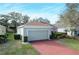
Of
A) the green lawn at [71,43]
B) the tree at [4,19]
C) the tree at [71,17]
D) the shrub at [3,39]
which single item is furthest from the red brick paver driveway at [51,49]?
the tree at [4,19]

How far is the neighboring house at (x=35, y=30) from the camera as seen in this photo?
24.4ft

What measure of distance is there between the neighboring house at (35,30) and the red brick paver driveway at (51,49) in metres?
0.18

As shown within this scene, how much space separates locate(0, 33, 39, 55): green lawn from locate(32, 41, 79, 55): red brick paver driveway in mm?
165

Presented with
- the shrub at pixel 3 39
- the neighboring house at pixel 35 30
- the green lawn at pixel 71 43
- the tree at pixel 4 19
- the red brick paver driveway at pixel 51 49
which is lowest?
the red brick paver driveway at pixel 51 49

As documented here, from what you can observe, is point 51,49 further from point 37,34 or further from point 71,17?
point 71,17

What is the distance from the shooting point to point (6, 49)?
24.0 ft

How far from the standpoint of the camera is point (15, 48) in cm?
736

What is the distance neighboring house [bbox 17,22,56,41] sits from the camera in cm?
744

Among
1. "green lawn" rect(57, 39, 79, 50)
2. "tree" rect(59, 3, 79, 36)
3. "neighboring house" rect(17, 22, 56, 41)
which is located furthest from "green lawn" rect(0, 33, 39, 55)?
"tree" rect(59, 3, 79, 36)

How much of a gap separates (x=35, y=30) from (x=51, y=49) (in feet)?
2.43

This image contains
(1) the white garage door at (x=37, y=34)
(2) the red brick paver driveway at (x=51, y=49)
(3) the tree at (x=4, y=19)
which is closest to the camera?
(3) the tree at (x=4, y=19)

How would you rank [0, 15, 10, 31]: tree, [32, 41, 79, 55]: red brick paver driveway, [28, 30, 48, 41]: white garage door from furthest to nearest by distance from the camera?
1. [28, 30, 48, 41]: white garage door
2. [32, 41, 79, 55]: red brick paver driveway
3. [0, 15, 10, 31]: tree

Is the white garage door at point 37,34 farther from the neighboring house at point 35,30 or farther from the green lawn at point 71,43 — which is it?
the green lawn at point 71,43

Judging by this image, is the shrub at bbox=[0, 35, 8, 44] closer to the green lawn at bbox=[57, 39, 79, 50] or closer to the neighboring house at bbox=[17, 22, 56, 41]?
the neighboring house at bbox=[17, 22, 56, 41]
